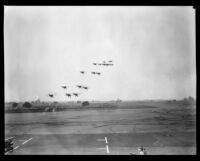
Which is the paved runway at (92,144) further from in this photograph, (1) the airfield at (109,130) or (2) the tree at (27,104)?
(2) the tree at (27,104)

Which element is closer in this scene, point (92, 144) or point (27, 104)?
point (92, 144)

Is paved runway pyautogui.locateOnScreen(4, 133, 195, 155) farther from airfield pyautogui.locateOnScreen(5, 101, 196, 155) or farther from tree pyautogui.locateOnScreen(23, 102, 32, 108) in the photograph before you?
tree pyautogui.locateOnScreen(23, 102, 32, 108)

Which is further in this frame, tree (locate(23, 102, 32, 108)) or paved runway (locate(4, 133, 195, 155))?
tree (locate(23, 102, 32, 108))

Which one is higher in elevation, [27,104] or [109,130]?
[27,104]

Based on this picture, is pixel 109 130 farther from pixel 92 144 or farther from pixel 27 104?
pixel 27 104

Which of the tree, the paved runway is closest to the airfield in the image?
the paved runway

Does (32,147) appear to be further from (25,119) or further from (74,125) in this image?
(74,125)

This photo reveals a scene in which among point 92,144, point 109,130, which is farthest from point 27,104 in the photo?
point 109,130

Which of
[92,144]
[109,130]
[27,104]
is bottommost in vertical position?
[92,144]

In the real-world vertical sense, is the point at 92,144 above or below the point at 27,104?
below
